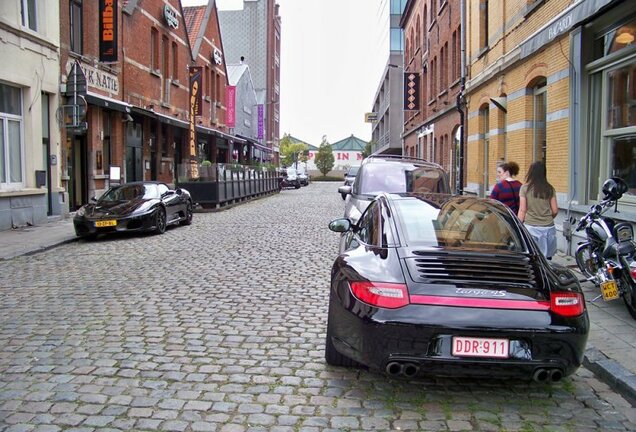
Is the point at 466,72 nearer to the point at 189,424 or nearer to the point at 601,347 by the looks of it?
the point at 601,347

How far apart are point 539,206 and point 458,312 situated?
4057 mm

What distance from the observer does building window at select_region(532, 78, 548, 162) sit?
41.0ft

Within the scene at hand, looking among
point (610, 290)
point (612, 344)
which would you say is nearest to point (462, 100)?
point (610, 290)

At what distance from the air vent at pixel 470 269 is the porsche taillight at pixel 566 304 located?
170 millimetres

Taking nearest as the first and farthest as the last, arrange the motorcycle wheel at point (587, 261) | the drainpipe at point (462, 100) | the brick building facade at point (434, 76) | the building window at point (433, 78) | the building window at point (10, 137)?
the motorcycle wheel at point (587, 261), the building window at point (10, 137), the drainpipe at point (462, 100), the brick building facade at point (434, 76), the building window at point (433, 78)

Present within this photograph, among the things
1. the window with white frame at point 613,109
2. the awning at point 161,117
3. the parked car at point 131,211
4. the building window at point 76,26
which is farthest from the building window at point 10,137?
the window with white frame at point 613,109

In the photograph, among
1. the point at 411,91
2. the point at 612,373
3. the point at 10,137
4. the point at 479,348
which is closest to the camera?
the point at 479,348

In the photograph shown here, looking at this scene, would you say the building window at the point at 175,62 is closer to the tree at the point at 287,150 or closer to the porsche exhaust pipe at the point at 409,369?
the porsche exhaust pipe at the point at 409,369

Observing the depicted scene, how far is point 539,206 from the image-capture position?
721 centimetres

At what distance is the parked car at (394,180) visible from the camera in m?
9.91

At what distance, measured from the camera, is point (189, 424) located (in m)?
3.56

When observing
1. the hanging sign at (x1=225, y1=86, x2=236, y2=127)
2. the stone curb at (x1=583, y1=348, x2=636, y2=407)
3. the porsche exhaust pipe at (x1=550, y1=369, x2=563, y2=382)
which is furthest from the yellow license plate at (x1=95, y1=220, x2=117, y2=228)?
the hanging sign at (x1=225, y1=86, x2=236, y2=127)

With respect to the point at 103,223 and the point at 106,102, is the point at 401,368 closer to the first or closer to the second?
the point at 103,223

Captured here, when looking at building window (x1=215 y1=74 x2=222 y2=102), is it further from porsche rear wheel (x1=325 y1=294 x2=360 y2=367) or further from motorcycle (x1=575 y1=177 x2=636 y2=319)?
porsche rear wheel (x1=325 y1=294 x2=360 y2=367)
